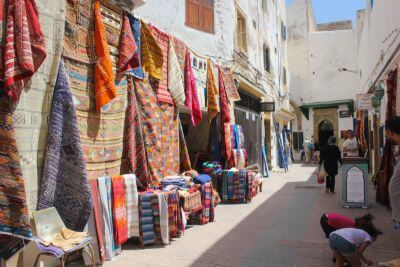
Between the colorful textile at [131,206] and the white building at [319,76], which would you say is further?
the white building at [319,76]

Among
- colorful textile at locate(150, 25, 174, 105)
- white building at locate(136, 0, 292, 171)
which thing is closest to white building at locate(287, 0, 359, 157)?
white building at locate(136, 0, 292, 171)

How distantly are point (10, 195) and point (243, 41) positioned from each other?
407 inches

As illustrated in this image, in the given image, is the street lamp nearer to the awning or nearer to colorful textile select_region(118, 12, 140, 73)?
colorful textile select_region(118, 12, 140, 73)

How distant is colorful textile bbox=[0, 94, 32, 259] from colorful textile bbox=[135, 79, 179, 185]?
8.43 feet

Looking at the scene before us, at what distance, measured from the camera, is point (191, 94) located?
25.2 ft

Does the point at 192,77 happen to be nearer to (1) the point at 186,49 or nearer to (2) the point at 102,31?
(1) the point at 186,49

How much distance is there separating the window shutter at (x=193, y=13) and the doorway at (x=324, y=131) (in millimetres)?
18784

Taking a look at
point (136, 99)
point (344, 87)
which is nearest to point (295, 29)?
point (344, 87)

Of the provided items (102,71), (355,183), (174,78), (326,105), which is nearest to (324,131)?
(326,105)

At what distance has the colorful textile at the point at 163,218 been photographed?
17.3 feet

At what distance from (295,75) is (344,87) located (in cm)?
350

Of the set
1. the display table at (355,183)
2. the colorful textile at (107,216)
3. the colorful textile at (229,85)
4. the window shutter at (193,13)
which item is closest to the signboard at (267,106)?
the colorful textile at (229,85)

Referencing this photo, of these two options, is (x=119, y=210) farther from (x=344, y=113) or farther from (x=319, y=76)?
(x=319, y=76)

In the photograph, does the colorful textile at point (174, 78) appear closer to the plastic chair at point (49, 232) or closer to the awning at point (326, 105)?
the plastic chair at point (49, 232)
